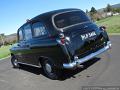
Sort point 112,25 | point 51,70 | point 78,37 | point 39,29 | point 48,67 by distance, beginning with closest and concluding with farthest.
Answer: point 78,37 < point 51,70 < point 48,67 < point 39,29 < point 112,25

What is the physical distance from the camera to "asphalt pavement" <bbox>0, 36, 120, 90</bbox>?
7.76 m

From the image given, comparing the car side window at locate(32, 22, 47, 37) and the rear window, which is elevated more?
the rear window

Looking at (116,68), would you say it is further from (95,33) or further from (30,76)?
(30,76)

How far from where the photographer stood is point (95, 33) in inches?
363

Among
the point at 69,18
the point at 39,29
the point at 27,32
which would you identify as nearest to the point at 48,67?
the point at 39,29

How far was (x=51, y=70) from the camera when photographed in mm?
9023

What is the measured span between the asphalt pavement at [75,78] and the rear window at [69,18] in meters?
1.73

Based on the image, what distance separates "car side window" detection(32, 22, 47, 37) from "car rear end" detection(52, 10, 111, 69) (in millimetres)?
507

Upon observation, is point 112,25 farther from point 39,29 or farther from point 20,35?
point 39,29

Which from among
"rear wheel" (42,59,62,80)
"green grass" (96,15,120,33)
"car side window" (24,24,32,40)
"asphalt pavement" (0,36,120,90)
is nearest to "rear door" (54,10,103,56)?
"asphalt pavement" (0,36,120,90)

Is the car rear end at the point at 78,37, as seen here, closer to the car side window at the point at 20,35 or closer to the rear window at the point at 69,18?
the rear window at the point at 69,18

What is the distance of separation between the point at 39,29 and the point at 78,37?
5.47 feet

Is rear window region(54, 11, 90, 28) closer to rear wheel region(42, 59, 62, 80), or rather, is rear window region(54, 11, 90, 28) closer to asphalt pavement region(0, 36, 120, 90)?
rear wheel region(42, 59, 62, 80)

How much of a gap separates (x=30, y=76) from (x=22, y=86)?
1.38m
